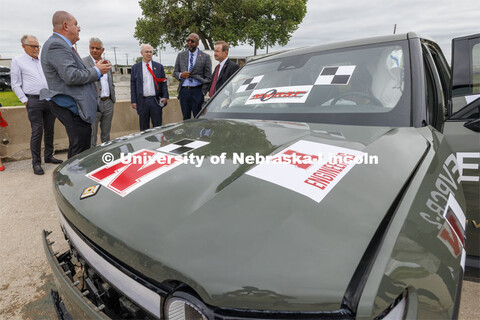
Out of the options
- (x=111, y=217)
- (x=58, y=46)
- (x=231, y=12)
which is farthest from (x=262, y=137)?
(x=231, y=12)

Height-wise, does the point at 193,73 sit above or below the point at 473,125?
above

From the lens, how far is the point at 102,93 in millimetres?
4270

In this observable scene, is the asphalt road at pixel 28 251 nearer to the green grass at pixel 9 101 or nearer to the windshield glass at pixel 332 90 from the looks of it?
the windshield glass at pixel 332 90

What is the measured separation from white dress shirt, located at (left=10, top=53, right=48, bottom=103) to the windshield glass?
10.8ft

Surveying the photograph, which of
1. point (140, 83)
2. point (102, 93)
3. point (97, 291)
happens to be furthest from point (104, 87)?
point (97, 291)

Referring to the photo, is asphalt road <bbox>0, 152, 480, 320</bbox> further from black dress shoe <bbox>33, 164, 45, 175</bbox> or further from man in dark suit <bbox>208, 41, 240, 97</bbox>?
man in dark suit <bbox>208, 41, 240, 97</bbox>

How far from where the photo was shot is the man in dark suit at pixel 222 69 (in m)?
4.44

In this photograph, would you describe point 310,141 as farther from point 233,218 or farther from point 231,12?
point 231,12

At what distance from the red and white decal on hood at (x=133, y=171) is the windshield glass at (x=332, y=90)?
0.74 meters

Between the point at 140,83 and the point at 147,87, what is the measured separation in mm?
123

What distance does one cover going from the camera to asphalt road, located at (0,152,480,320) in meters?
1.71

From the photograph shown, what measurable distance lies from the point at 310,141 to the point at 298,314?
0.80 m

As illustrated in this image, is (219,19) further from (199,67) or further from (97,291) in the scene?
(97,291)

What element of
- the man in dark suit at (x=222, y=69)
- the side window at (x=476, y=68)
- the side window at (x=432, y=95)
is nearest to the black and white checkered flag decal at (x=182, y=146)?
the side window at (x=432, y=95)
